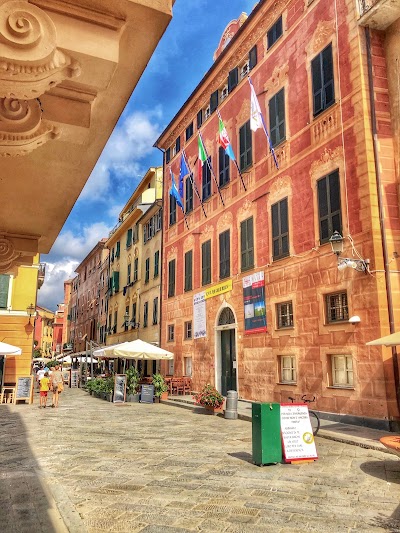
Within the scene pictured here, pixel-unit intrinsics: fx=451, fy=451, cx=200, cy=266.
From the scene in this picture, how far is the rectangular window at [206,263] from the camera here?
66.7 feet

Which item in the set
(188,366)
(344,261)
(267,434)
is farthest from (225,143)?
(267,434)

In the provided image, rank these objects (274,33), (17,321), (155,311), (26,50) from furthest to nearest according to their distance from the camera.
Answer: (155,311), (17,321), (274,33), (26,50)

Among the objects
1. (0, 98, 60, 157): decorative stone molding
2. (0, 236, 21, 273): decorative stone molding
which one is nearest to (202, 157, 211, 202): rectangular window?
(0, 236, 21, 273): decorative stone molding

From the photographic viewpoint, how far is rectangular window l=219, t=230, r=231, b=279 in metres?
18.7

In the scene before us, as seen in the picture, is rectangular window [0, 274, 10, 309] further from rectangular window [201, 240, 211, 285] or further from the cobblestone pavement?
the cobblestone pavement

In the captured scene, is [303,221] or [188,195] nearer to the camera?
[303,221]

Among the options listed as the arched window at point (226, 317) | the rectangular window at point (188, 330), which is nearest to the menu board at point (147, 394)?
the rectangular window at point (188, 330)

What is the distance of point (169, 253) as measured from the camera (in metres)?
25.2

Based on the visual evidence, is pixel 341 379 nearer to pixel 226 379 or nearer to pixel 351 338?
pixel 351 338

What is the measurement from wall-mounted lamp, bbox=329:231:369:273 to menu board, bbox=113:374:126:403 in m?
11.4

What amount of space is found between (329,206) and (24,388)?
1426 centimetres

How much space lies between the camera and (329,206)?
13.0 meters

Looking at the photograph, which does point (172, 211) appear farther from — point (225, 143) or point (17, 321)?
point (17, 321)

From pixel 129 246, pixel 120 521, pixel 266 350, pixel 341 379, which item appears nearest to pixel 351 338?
pixel 341 379
